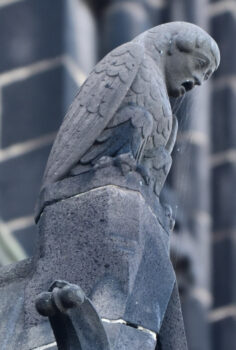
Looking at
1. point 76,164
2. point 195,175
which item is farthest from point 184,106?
point 195,175

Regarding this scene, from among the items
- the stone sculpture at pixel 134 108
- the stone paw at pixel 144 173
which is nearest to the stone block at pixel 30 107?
the stone sculpture at pixel 134 108

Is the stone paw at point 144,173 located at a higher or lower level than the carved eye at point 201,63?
higher

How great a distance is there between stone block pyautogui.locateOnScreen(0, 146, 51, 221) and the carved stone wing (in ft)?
16.8

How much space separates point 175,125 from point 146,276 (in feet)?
3.31

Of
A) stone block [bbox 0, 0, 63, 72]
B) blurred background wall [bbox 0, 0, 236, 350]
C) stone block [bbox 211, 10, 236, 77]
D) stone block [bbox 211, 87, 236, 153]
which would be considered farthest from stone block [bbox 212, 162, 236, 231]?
stone block [bbox 0, 0, 63, 72]

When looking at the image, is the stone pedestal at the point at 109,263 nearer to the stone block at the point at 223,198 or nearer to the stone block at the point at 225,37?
A: the stone block at the point at 223,198

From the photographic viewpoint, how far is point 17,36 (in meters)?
14.4

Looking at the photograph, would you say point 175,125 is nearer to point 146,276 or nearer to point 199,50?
point 199,50

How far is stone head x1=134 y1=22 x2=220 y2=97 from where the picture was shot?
29.0 ft

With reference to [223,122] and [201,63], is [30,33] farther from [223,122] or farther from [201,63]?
[201,63]

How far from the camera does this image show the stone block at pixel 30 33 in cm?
1434

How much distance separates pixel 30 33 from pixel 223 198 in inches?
64.3

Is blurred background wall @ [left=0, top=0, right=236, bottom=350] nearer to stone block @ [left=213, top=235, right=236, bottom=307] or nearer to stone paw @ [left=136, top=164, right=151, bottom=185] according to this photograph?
stone block @ [left=213, top=235, right=236, bottom=307]

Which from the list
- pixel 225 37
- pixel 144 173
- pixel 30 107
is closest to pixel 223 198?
pixel 225 37
